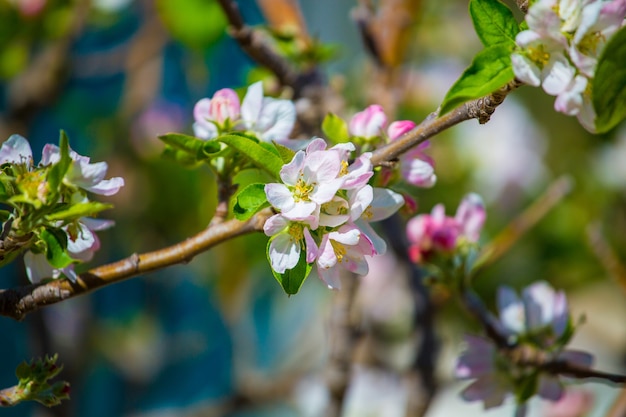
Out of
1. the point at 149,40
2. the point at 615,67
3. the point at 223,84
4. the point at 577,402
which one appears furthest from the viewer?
the point at 149,40

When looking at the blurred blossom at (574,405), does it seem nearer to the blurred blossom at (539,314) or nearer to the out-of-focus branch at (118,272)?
the blurred blossom at (539,314)

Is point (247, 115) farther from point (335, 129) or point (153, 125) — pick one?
point (153, 125)

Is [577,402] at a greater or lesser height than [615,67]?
lesser

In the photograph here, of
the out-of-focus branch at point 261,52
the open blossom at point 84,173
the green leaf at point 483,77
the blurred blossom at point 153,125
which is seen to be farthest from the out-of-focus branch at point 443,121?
the blurred blossom at point 153,125

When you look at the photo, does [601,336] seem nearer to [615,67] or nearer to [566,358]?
[566,358]

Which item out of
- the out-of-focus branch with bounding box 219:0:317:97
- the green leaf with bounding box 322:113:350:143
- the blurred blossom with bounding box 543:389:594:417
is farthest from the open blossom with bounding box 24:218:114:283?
the blurred blossom with bounding box 543:389:594:417

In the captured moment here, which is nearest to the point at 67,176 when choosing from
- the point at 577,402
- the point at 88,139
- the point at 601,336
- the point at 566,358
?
the point at 566,358

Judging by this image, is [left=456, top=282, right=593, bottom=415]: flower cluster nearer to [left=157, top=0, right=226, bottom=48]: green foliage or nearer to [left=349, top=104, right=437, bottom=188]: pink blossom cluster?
[left=349, top=104, right=437, bottom=188]: pink blossom cluster
